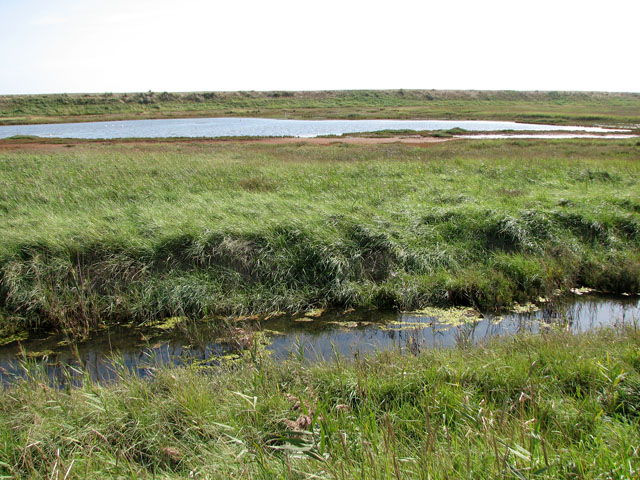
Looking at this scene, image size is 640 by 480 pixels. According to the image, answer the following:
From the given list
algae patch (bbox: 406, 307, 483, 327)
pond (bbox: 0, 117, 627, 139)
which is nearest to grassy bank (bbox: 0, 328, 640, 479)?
algae patch (bbox: 406, 307, 483, 327)

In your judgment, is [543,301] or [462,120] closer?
[543,301]

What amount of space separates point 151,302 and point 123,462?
16.9 ft

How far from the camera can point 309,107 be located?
9819 centimetres

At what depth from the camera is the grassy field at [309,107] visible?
72519 millimetres

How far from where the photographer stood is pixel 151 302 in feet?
26.6

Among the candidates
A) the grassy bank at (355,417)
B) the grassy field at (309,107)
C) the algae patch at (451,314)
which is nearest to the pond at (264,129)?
the grassy field at (309,107)

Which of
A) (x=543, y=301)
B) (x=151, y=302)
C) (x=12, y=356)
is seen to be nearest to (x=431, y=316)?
(x=543, y=301)

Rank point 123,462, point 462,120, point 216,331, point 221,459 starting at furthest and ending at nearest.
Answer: point 462,120 → point 216,331 → point 123,462 → point 221,459

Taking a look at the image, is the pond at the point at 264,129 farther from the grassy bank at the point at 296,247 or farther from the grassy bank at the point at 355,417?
the grassy bank at the point at 355,417

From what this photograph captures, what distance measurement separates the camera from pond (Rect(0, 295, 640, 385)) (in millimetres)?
6504

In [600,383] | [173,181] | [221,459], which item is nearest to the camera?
[221,459]

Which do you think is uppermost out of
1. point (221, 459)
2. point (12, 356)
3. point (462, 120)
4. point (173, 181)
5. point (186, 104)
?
point (186, 104)

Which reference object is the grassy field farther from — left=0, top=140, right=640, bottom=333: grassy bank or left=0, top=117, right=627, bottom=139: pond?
left=0, top=140, right=640, bottom=333: grassy bank

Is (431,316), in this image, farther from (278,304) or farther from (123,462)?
(123,462)
